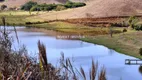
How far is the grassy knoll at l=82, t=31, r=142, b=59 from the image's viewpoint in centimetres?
4327

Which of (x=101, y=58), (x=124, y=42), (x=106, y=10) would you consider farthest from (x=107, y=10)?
(x=101, y=58)

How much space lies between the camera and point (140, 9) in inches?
3797

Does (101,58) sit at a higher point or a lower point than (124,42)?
higher

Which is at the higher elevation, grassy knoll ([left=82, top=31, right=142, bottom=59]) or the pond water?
the pond water

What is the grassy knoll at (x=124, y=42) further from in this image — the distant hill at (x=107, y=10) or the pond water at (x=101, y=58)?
the distant hill at (x=107, y=10)

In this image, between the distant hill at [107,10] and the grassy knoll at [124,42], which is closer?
the grassy knoll at [124,42]

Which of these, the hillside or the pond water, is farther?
the hillside

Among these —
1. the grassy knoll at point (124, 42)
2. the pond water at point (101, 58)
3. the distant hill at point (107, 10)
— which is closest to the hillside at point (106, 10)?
the distant hill at point (107, 10)

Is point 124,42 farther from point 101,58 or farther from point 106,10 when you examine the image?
point 106,10

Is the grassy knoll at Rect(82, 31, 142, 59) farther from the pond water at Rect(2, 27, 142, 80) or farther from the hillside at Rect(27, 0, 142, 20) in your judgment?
the hillside at Rect(27, 0, 142, 20)

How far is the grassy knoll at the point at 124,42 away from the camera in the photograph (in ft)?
142

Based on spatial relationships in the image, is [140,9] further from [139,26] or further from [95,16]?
[139,26]

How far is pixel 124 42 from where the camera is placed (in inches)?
1999

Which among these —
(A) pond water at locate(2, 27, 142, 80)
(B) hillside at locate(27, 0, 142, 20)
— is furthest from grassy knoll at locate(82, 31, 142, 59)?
(B) hillside at locate(27, 0, 142, 20)
